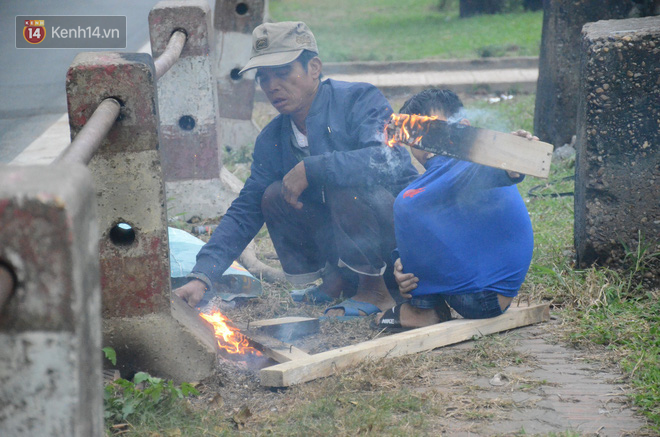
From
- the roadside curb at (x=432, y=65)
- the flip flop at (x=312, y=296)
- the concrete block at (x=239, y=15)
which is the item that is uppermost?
the concrete block at (x=239, y=15)

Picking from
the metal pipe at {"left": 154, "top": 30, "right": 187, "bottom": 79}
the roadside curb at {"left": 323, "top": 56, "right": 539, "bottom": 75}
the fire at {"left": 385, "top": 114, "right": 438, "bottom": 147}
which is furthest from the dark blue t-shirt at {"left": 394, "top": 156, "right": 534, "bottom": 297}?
the roadside curb at {"left": 323, "top": 56, "right": 539, "bottom": 75}

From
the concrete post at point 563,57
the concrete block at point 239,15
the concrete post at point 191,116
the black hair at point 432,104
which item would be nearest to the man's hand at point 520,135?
the black hair at point 432,104

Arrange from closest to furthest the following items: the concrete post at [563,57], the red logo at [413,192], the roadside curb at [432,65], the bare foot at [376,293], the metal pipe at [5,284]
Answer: the metal pipe at [5,284] < the red logo at [413,192] < the bare foot at [376,293] < the concrete post at [563,57] < the roadside curb at [432,65]

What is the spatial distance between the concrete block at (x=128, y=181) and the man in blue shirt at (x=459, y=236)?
1.24 metres

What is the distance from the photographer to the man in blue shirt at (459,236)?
3.37 meters

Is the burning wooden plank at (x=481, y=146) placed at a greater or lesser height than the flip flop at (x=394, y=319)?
greater

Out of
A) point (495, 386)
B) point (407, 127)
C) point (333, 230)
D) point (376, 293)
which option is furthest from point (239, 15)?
point (495, 386)

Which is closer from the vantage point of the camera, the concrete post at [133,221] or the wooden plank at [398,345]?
the concrete post at [133,221]

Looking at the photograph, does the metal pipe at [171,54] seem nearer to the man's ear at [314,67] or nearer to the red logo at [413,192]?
the man's ear at [314,67]

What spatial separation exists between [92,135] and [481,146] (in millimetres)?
1698

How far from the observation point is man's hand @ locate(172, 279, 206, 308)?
357 cm

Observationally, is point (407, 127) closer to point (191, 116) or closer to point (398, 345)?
point (398, 345)

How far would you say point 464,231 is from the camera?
3389mm

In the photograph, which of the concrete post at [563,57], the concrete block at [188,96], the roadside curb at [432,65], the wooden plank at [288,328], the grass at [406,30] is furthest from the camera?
the grass at [406,30]
